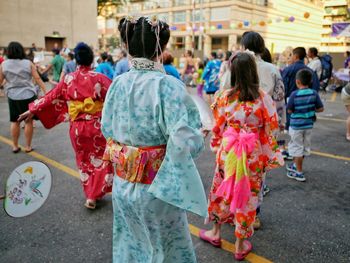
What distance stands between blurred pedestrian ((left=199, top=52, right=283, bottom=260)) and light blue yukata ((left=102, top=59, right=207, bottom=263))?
831mm

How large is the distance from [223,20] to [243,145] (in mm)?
40467

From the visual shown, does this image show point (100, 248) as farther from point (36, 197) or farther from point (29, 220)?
point (29, 220)

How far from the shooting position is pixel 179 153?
5.29 ft

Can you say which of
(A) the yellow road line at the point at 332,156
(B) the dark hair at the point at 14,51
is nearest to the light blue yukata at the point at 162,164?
(B) the dark hair at the point at 14,51

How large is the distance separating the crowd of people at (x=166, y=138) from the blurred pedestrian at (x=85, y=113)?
0.01 metres

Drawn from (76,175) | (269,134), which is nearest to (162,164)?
(269,134)

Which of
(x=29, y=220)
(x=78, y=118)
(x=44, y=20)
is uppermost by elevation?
(x=44, y=20)

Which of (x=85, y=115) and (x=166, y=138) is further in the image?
(x=85, y=115)

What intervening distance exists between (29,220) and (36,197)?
3.60 ft

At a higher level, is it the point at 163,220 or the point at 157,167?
the point at 157,167

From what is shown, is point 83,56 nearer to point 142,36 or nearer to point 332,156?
point 142,36

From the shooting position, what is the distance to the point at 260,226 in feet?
10.5

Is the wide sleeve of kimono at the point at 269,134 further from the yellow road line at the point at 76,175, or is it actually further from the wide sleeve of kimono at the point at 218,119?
the yellow road line at the point at 76,175

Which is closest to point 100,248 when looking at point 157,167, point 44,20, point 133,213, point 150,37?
point 133,213
